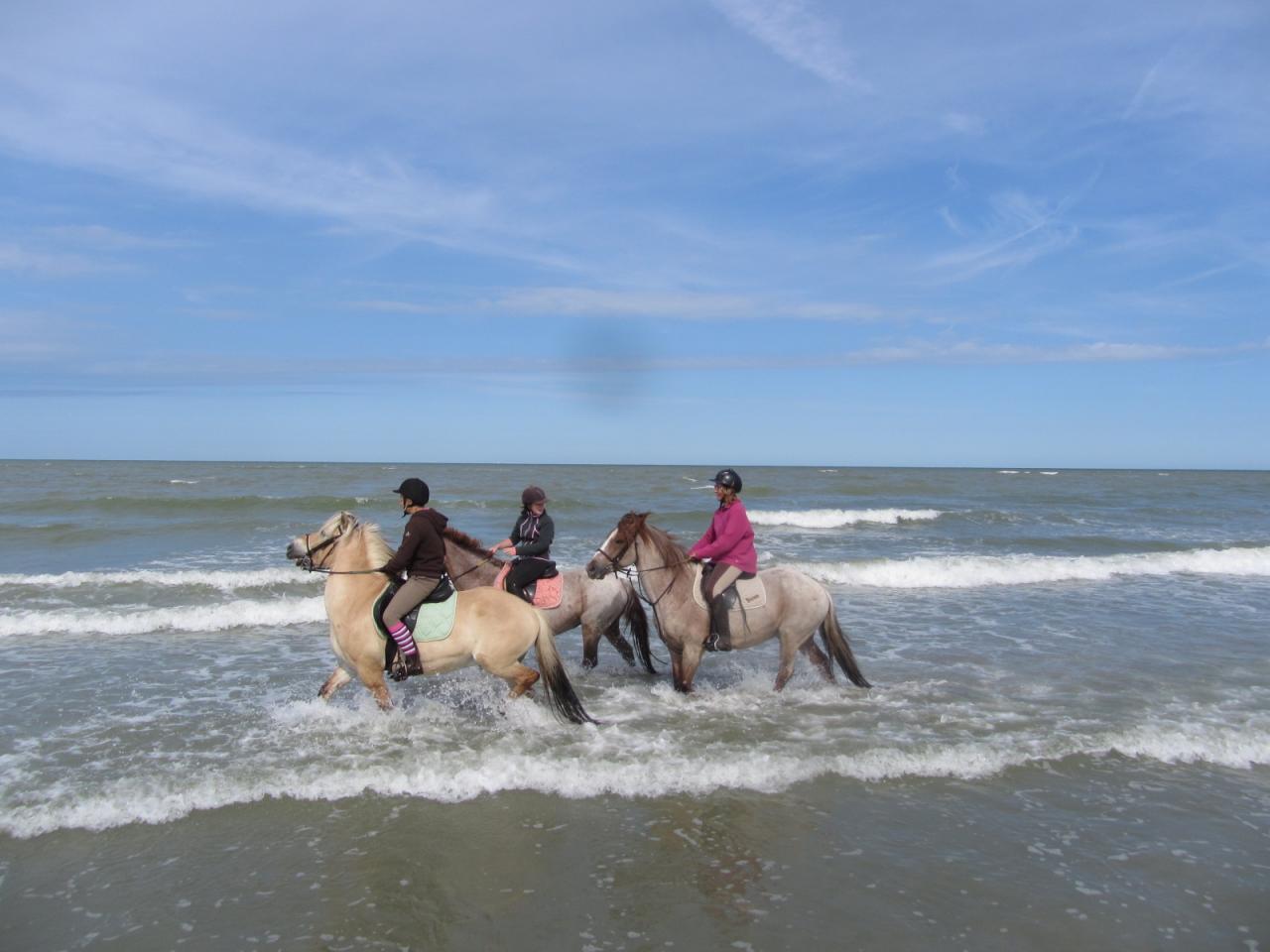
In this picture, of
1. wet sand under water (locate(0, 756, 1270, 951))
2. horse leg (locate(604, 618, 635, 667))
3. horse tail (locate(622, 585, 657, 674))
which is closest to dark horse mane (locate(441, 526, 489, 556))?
horse tail (locate(622, 585, 657, 674))

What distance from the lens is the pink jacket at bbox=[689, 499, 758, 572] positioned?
8031 millimetres

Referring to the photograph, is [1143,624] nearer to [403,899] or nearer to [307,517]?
[403,899]

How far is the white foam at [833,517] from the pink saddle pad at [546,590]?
68.0 ft

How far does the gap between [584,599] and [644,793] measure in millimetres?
3258

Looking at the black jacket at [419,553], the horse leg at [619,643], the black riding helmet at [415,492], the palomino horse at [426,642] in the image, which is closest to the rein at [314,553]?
the palomino horse at [426,642]

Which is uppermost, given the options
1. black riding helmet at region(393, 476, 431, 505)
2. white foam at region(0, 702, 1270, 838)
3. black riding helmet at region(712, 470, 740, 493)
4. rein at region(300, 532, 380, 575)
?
black riding helmet at region(712, 470, 740, 493)

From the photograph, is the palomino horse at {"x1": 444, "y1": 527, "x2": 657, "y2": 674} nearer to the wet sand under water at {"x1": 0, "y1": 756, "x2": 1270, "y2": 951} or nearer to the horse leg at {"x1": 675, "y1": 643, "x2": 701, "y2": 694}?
the horse leg at {"x1": 675, "y1": 643, "x2": 701, "y2": 694}

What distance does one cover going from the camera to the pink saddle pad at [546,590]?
27.6ft

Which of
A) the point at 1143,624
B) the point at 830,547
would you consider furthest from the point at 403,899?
the point at 830,547

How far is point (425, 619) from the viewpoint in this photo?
22.6 feet

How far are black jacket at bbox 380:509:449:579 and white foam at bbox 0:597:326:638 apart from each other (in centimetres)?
474

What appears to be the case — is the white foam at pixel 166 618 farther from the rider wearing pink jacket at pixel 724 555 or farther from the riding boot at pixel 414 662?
the rider wearing pink jacket at pixel 724 555

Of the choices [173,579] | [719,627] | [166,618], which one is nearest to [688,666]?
[719,627]

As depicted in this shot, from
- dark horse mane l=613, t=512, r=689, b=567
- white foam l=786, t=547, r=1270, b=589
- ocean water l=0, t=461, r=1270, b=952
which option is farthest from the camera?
white foam l=786, t=547, r=1270, b=589
